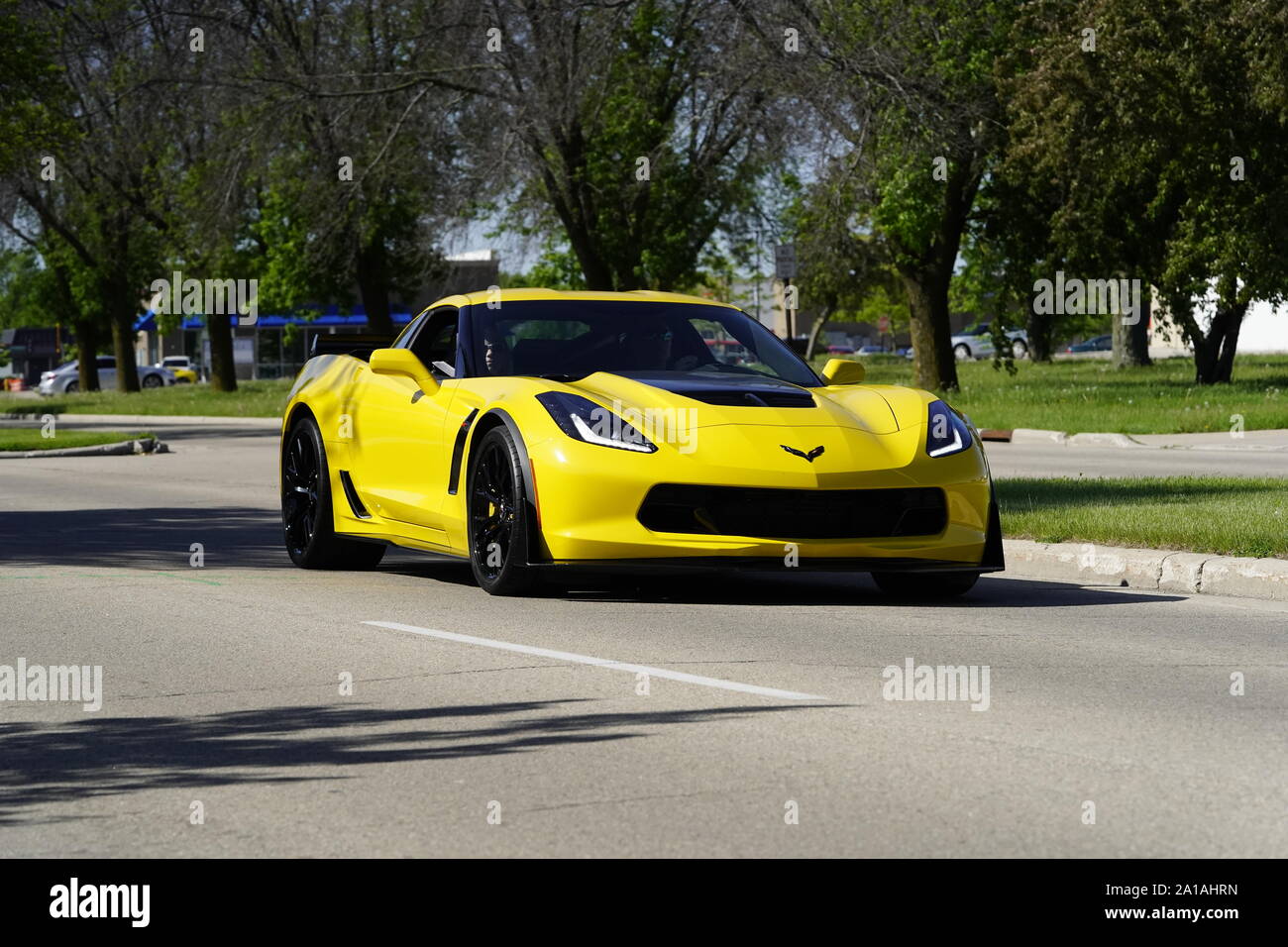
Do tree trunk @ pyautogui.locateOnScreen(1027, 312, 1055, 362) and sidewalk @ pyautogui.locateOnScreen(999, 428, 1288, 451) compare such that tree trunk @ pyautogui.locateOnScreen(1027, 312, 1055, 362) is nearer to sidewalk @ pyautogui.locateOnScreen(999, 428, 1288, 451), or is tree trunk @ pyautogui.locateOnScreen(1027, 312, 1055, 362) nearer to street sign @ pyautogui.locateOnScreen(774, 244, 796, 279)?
street sign @ pyautogui.locateOnScreen(774, 244, 796, 279)

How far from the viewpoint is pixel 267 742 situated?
5.96 metres

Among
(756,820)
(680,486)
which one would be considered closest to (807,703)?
(756,820)

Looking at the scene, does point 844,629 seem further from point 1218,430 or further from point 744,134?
point 744,134

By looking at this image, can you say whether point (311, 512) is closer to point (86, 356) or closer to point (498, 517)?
point (498, 517)

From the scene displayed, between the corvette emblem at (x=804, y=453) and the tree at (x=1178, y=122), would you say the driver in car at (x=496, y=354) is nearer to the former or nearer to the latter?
the corvette emblem at (x=804, y=453)

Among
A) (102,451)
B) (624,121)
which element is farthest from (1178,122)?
(102,451)

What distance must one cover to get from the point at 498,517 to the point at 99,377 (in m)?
70.2

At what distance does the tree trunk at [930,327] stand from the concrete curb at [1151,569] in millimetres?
23738

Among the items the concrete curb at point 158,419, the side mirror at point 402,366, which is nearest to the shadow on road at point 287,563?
the side mirror at point 402,366

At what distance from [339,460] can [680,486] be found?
118 inches

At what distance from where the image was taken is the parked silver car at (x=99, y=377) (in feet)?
235

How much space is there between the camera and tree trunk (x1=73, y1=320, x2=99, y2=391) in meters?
64.7
